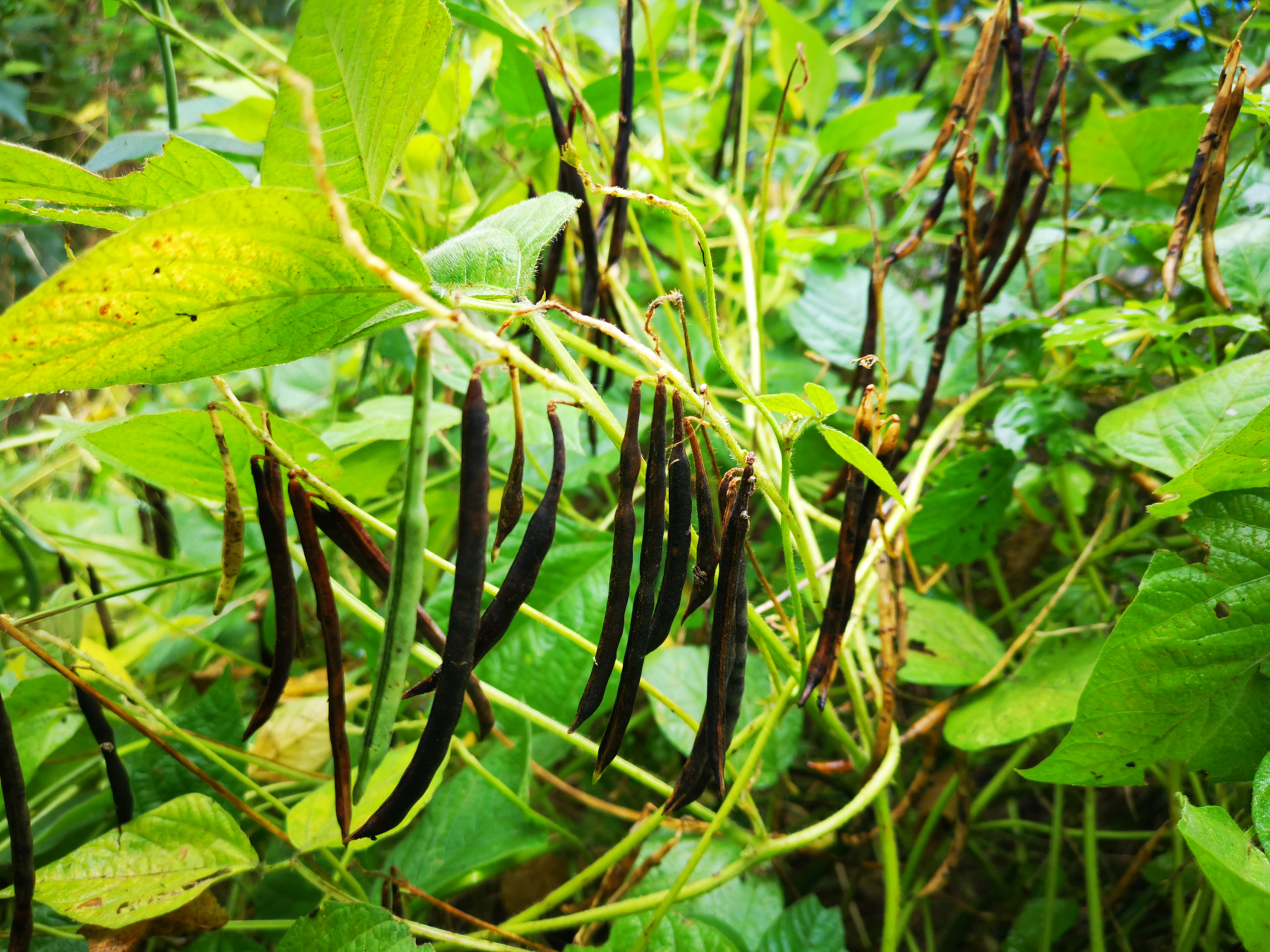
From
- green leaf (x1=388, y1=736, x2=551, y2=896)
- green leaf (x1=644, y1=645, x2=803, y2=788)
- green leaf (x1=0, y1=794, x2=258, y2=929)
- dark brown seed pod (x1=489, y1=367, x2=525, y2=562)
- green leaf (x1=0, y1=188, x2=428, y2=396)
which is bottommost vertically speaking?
green leaf (x1=388, y1=736, x2=551, y2=896)

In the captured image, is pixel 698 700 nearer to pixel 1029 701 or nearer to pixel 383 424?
pixel 1029 701

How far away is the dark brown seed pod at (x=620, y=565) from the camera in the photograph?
31 centimetres

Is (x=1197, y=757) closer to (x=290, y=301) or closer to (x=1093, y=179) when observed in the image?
(x=290, y=301)

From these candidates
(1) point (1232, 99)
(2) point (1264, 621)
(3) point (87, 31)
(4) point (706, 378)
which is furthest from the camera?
(3) point (87, 31)

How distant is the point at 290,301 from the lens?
29 centimetres

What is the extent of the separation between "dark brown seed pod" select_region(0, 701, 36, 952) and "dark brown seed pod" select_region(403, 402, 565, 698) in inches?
10.1

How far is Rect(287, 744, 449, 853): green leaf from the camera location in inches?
18.5

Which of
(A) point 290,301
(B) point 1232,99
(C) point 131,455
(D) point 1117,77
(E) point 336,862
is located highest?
(D) point 1117,77

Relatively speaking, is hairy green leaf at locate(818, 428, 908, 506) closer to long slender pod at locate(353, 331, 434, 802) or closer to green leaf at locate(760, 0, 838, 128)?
long slender pod at locate(353, 331, 434, 802)

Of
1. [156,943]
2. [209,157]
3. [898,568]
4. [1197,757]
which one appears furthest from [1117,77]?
[156,943]

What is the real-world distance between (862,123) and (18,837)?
1057 millimetres

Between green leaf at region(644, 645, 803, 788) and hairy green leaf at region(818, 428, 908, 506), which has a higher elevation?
hairy green leaf at region(818, 428, 908, 506)

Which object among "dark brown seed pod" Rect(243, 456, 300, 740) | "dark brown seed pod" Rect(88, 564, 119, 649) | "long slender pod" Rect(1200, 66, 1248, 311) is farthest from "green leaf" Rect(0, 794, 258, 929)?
"long slender pod" Rect(1200, 66, 1248, 311)

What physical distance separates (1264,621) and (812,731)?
533 millimetres
